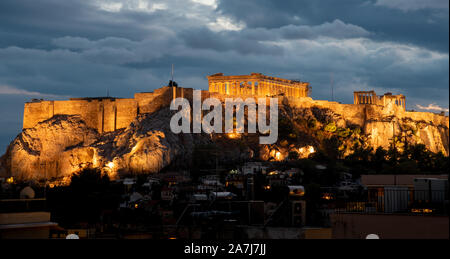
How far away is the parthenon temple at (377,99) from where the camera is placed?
71812 mm

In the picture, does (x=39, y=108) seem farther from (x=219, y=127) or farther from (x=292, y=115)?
(x=292, y=115)

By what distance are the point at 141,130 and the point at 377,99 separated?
101 ft

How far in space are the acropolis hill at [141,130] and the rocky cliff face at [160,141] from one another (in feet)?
0.26

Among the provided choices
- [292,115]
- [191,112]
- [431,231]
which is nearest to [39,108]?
[191,112]

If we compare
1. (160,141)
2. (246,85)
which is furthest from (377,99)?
(160,141)

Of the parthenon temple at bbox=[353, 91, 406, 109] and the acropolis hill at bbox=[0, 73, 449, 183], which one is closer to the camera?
the acropolis hill at bbox=[0, 73, 449, 183]

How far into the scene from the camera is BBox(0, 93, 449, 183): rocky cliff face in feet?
173

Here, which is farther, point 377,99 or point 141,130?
point 377,99

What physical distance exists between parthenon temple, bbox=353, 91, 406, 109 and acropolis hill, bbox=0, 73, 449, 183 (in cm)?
223

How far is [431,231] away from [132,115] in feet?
156

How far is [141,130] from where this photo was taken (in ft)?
177

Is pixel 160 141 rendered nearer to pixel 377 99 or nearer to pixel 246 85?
pixel 246 85

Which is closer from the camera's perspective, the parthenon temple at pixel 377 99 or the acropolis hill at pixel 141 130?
the acropolis hill at pixel 141 130

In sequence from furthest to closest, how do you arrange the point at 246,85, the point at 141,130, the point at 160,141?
1. the point at 246,85
2. the point at 141,130
3. the point at 160,141
